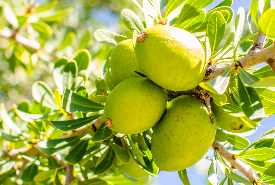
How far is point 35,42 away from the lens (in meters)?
2.75

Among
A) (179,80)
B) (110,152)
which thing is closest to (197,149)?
(179,80)

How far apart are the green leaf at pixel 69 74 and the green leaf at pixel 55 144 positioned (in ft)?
1.10

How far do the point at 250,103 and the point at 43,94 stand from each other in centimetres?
130

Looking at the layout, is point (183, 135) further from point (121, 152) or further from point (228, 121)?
point (121, 152)

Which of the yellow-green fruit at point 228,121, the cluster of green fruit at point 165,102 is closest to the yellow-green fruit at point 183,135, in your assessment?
the cluster of green fruit at point 165,102

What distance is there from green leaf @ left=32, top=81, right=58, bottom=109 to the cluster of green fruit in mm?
681

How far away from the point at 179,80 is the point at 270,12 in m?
0.39

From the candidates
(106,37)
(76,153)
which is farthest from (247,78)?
(76,153)

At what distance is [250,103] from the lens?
971 millimetres

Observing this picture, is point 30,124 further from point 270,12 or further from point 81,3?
point 81,3

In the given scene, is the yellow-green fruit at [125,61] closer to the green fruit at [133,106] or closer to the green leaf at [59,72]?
the green fruit at [133,106]

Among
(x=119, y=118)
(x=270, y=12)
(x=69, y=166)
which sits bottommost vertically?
(x=69, y=166)

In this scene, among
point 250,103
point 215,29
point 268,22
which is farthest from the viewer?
point 215,29

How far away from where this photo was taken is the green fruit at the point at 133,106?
3.58 feet
